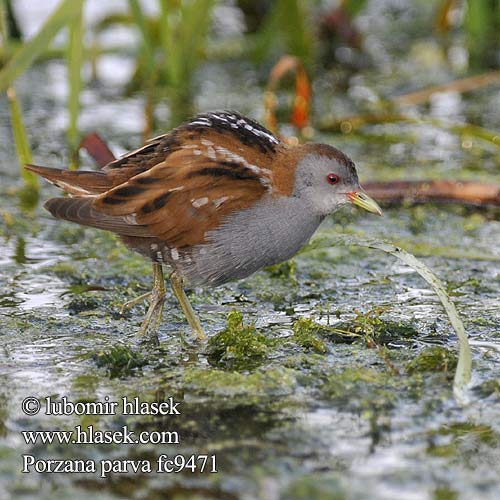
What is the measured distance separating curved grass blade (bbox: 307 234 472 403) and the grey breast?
0.17 meters

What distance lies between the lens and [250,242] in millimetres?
4359

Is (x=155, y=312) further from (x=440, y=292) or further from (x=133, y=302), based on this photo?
(x=440, y=292)

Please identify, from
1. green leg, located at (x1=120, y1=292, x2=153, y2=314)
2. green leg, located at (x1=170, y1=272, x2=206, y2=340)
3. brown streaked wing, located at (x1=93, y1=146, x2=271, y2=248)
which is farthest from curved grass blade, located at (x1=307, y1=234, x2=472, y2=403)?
green leg, located at (x1=120, y1=292, x2=153, y2=314)

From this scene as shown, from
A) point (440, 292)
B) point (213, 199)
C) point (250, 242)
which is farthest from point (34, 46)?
point (440, 292)

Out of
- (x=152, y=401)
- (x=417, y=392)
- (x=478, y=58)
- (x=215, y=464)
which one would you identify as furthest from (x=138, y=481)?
(x=478, y=58)

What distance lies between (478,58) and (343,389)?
548cm

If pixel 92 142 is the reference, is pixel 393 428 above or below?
below

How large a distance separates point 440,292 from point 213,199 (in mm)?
1005

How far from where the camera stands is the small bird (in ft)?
14.4

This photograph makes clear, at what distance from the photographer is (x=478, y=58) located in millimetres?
8781

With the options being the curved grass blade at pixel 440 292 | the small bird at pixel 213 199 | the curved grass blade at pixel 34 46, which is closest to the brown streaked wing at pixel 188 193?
the small bird at pixel 213 199

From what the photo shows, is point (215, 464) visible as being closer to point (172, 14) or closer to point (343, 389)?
point (343, 389)

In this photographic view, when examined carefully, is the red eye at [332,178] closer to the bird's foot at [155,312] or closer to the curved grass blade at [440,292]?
the curved grass blade at [440,292]

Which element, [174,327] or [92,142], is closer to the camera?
[174,327]
